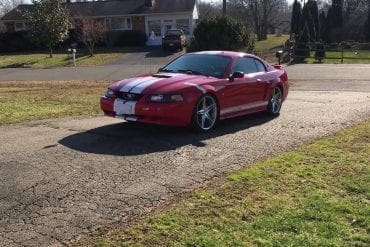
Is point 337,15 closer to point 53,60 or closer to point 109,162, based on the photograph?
point 53,60

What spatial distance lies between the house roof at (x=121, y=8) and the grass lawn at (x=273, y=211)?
46877 millimetres

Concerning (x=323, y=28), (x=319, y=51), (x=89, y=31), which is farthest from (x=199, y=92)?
(x=323, y=28)

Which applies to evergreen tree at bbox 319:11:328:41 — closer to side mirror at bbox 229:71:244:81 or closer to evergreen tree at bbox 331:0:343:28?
evergreen tree at bbox 331:0:343:28

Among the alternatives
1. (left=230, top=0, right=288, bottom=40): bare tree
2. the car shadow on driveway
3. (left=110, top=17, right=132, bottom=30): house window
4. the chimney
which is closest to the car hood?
the car shadow on driveway

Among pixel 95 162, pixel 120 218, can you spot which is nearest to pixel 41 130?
pixel 95 162

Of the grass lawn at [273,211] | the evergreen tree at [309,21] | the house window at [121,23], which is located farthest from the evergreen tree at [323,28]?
the grass lawn at [273,211]

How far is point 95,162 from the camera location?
21.0ft

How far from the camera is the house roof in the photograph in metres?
52.5

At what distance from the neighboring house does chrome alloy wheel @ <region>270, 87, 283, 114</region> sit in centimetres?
4105

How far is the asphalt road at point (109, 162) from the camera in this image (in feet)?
15.1

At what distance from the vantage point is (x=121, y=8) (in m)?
55.0

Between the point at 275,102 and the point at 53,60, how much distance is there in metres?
31.6

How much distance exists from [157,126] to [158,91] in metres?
1.02

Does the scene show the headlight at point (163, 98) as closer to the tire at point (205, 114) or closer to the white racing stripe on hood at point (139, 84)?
the white racing stripe on hood at point (139, 84)
